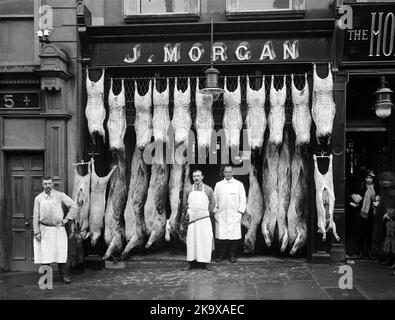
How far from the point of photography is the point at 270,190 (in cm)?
932

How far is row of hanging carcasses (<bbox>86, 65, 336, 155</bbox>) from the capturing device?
9.06 metres

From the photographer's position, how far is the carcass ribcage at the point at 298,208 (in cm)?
919

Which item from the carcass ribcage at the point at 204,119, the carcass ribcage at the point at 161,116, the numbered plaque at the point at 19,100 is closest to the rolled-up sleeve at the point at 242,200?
the carcass ribcage at the point at 204,119

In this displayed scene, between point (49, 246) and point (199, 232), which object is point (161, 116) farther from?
point (49, 246)

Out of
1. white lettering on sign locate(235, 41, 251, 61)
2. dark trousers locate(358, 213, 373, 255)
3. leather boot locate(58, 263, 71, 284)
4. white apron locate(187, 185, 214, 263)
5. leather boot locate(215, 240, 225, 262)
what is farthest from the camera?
dark trousers locate(358, 213, 373, 255)

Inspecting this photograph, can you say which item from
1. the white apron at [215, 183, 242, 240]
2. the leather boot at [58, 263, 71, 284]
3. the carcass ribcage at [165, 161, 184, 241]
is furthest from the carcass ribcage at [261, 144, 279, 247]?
the leather boot at [58, 263, 71, 284]

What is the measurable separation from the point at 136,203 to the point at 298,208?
10.7ft

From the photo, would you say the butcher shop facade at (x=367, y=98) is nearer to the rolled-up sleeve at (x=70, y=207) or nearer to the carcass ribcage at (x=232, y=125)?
the carcass ribcage at (x=232, y=125)

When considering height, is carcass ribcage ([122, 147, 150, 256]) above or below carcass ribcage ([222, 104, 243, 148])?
below

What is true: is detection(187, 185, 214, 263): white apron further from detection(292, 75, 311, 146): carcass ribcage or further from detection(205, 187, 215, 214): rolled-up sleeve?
detection(292, 75, 311, 146): carcass ribcage

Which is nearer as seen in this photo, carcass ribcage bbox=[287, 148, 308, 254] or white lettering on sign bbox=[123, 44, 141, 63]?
carcass ribcage bbox=[287, 148, 308, 254]

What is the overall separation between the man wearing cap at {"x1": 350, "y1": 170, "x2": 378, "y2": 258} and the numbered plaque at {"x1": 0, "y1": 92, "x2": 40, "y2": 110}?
686cm

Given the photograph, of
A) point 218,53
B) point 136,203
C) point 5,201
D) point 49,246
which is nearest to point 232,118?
point 218,53

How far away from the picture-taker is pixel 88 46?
9.39 meters
